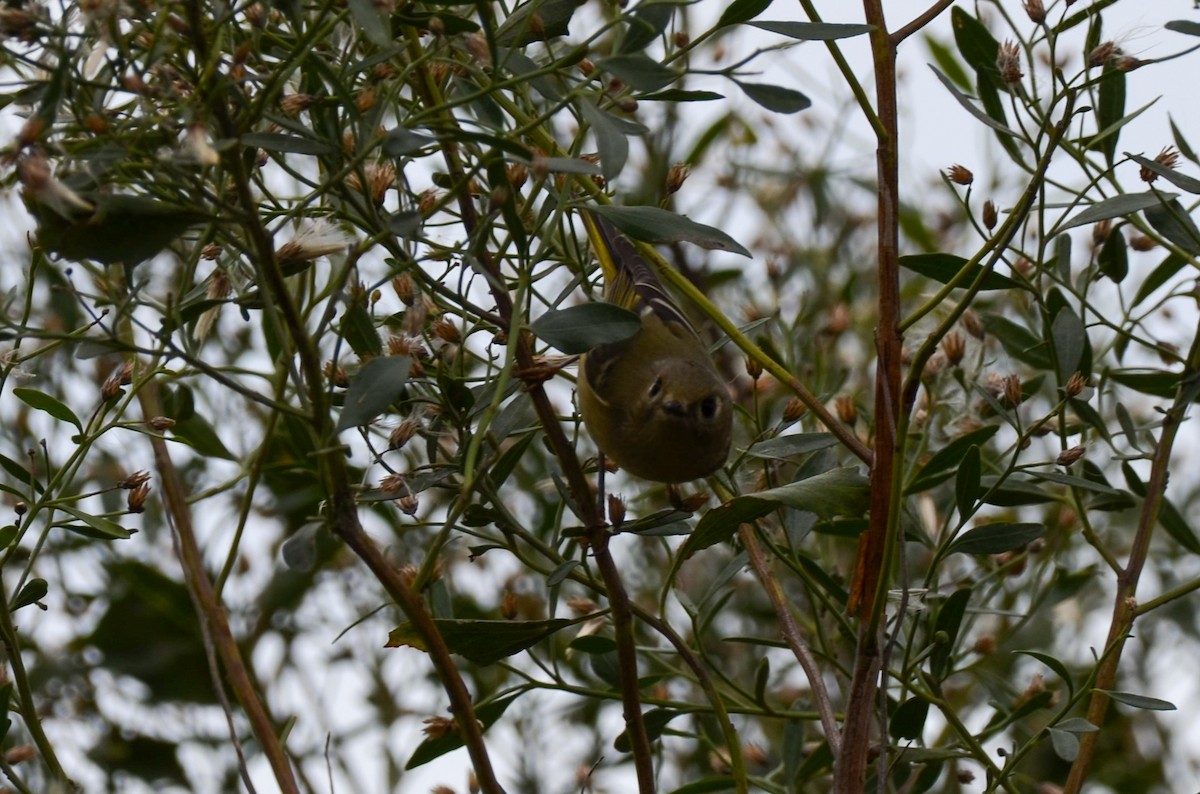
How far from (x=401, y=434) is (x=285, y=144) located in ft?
1.37

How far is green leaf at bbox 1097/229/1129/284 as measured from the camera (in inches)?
89.9

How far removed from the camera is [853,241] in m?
4.45

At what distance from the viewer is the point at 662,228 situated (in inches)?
69.9

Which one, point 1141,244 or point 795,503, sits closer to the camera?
point 795,503

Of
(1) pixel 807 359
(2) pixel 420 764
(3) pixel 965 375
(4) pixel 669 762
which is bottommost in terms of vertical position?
(4) pixel 669 762

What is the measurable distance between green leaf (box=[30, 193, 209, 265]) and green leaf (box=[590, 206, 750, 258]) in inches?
21.7

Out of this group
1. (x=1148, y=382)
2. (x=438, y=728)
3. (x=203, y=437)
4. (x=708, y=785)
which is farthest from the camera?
(x=203, y=437)

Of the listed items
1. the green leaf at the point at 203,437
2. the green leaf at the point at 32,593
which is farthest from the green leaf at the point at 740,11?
the green leaf at the point at 203,437

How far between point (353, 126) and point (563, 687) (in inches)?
37.1

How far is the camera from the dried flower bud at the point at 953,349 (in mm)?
2281

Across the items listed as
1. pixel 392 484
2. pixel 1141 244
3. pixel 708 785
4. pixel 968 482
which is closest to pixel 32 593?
pixel 392 484

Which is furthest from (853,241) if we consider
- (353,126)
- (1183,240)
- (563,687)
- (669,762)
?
(353,126)

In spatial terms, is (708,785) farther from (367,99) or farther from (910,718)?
(367,99)

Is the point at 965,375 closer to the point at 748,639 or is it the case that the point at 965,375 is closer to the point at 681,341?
the point at 748,639
